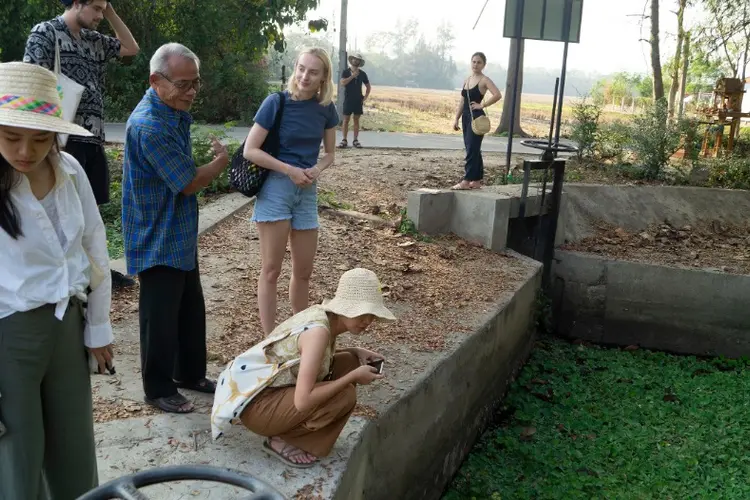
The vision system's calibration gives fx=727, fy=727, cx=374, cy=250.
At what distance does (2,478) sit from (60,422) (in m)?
0.23

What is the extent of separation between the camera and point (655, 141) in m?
11.0

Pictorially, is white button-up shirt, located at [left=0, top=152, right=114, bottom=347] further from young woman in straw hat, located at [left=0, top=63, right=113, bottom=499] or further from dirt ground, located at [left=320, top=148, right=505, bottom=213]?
dirt ground, located at [left=320, top=148, right=505, bottom=213]

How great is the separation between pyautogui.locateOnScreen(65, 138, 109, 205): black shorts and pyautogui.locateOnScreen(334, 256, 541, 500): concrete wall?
2434 mm

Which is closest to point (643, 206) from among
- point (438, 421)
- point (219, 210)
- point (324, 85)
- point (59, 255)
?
point (219, 210)

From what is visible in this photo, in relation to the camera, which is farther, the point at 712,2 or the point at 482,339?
the point at 712,2

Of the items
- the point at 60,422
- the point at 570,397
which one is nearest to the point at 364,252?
the point at 570,397

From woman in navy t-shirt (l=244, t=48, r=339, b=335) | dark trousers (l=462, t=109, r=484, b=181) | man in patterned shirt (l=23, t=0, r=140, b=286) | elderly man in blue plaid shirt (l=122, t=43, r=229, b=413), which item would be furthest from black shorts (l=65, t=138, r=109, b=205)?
dark trousers (l=462, t=109, r=484, b=181)

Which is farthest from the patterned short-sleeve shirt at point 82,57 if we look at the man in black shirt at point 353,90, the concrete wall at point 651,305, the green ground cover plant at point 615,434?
the man in black shirt at point 353,90

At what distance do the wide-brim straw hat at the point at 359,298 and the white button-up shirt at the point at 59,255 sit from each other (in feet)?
3.35

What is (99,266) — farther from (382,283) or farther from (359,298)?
(382,283)

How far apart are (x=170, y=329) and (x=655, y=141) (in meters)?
9.45

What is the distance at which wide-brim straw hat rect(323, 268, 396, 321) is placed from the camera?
311 centimetres

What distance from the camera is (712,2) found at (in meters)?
19.0

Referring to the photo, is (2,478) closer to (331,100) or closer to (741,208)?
(331,100)
